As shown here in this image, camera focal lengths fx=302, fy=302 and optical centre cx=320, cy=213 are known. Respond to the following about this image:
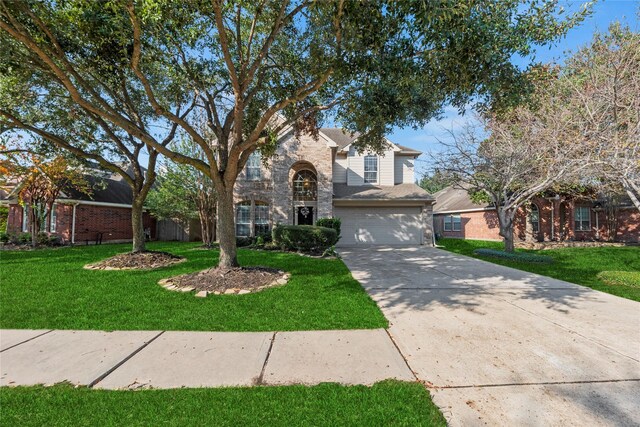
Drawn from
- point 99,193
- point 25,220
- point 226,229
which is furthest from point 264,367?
point 25,220

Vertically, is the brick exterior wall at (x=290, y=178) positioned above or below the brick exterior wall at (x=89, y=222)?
above

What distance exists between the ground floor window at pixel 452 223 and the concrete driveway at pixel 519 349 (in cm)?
1996

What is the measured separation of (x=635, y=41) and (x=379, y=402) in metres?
12.6

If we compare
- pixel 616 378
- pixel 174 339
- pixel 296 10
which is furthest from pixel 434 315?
pixel 296 10

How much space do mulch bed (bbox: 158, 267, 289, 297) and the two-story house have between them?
8868 mm

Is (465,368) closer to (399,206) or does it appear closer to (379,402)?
(379,402)

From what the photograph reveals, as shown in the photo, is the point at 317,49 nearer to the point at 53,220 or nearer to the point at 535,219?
the point at 53,220

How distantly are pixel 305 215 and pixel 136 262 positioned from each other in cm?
923

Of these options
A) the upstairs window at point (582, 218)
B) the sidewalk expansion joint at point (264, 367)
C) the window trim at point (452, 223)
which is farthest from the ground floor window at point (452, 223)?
the sidewalk expansion joint at point (264, 367)

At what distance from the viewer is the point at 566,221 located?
Answer: 21.6m

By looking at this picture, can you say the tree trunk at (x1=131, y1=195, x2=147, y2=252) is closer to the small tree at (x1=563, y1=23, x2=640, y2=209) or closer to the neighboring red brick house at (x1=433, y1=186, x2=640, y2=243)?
the small tree at (x1=563, y1=23, x2=640, y2=209)

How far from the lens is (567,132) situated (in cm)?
1044

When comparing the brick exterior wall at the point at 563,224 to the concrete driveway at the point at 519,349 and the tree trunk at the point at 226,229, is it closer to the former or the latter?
the concrete driveway at the point at 519,349

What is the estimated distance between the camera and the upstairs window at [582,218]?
22.1 m
